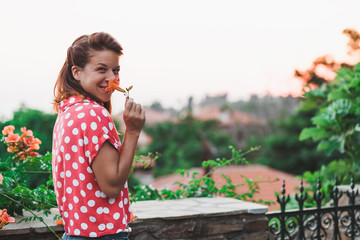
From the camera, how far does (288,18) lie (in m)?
10.8

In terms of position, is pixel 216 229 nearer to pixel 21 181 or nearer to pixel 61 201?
pixel 21 181

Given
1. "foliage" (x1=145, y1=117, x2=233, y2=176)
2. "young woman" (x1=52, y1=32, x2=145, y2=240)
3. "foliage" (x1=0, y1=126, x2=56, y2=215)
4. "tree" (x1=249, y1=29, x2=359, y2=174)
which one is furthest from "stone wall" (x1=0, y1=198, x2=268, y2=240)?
"foliage" (x1=145, y1=117, x2=233, y2=176)

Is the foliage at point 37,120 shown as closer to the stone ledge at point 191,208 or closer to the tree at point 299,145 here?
the stone ledge at point 191,208

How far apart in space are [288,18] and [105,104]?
10071 millimetres

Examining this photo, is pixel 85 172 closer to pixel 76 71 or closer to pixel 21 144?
pixel 76 71

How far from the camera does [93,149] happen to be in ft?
4.12

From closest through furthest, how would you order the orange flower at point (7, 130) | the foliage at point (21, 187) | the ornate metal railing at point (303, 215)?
the foliage at point (21, 187) → the orange flower at point (7, 130) → the ornate metal railing at point (303, 215)

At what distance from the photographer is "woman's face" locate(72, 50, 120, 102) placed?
138 cm

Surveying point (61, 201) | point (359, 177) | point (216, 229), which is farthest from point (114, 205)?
point (359, 177)

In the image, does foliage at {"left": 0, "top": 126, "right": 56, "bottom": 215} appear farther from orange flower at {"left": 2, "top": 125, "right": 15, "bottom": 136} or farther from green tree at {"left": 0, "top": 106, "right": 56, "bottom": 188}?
green tree at {"left": 0, "top": 106, "right": 56, "bottom": 188}

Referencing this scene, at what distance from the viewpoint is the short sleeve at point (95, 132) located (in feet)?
4.12

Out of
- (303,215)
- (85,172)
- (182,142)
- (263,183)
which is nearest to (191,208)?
(303,215)

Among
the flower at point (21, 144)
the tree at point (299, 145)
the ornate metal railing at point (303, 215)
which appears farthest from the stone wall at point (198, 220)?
the tree at point (299, 145)

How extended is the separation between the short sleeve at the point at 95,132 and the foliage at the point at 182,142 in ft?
55.0
